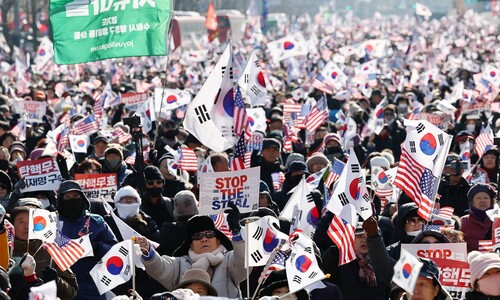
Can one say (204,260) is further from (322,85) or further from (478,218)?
(322,85)

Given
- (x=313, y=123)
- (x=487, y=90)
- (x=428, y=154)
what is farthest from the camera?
(x=487, y=90)

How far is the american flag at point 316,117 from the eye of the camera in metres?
17.6

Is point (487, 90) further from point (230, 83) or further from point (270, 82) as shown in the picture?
point (230, 83)

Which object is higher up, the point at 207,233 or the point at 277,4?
the point at 207,233

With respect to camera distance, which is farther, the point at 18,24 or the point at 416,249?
the point at 18,24

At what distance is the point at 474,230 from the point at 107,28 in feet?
15.7

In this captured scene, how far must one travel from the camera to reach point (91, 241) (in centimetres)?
951

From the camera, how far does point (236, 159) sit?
1175cm

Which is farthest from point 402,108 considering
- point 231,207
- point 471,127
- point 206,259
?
point 206,259

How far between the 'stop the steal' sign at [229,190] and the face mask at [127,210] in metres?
0.69

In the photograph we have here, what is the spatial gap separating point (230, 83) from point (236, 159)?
0.83 m

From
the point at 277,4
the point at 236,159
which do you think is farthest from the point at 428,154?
the point at 277,4

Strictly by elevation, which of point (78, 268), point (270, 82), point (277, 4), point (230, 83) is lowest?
point (277, 4)

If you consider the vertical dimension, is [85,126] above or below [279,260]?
below
